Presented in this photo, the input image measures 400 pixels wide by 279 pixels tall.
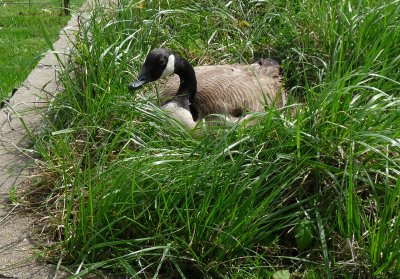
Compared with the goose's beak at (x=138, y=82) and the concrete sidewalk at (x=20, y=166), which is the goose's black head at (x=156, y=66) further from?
the concrete sidewalk at (x=20, y=166)

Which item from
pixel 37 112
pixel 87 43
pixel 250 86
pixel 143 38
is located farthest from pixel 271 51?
pixel 37 112

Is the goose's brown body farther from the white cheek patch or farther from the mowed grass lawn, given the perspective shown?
the mowed grass lawn

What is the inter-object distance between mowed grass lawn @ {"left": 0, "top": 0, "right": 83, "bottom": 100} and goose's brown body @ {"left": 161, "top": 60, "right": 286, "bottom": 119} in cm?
159

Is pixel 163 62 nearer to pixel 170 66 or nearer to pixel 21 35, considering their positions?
pixel 170 66

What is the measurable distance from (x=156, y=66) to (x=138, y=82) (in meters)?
0.21

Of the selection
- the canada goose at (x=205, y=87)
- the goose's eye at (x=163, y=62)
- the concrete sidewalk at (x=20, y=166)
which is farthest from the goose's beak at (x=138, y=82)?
the concrete sidewalk at (x=20, y=166)

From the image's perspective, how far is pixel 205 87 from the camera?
→ 16.7 feet

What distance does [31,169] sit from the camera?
13.6 feet

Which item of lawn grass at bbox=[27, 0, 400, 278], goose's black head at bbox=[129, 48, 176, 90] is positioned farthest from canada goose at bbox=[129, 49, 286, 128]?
lawn grass at bbox=[27, 0, 400, 278]

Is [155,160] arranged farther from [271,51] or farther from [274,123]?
[271,51]

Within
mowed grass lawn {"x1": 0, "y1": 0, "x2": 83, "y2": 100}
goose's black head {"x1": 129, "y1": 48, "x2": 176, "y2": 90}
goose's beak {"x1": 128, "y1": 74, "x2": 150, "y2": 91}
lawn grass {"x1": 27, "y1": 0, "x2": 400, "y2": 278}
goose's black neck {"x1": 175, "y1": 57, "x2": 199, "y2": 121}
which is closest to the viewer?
lawn grass {"x1": 27, "y1": 0, "x2": 400, "y2": 278}

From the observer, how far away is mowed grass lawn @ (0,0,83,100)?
6578 mm

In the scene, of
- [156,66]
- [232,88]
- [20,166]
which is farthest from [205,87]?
[20,166]

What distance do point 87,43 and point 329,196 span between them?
6.96ft
